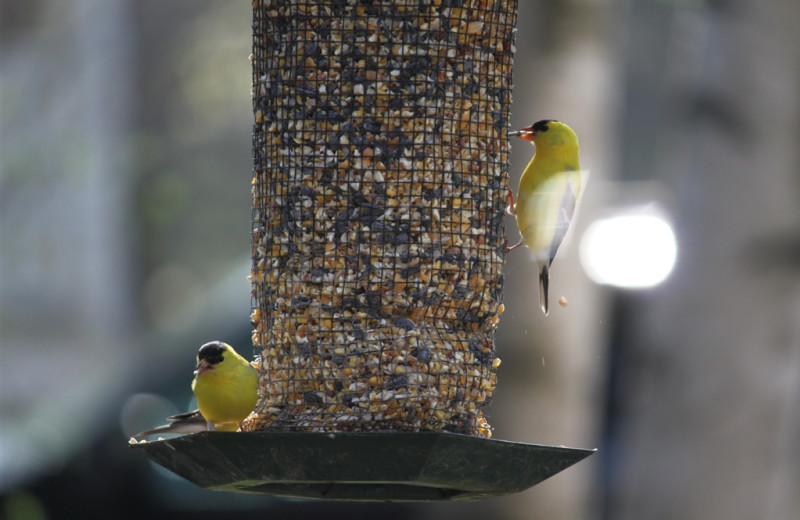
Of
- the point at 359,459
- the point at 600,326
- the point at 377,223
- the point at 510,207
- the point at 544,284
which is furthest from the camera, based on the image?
the point at 600,326

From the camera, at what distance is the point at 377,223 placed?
5035mm

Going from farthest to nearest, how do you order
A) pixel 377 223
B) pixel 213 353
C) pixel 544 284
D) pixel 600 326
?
pixel 600 326, pixel 544 284, pixel 213 353, pixel 377 223

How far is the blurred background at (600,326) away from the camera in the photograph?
7332 millimetres

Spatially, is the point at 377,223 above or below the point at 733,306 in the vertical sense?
above

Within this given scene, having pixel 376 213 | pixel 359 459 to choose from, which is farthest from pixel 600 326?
pixel 359 459

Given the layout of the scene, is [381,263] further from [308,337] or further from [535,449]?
[535,449]

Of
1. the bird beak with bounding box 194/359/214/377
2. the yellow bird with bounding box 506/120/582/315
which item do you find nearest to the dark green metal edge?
the bird beak with bounding box 194/359/214/377

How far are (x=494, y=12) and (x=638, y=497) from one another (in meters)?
3.56

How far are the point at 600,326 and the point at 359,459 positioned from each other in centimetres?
518

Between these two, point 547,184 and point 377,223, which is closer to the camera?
point 377,223

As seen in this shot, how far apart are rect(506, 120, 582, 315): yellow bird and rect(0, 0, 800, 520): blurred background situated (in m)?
1.63

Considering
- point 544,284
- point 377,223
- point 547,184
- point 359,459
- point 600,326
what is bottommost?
point 600,326

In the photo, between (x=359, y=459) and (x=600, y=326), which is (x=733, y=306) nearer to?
(x=600, y=326)

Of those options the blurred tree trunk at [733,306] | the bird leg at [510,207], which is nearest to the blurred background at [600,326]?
the blurred tree trunk at [733,306]
